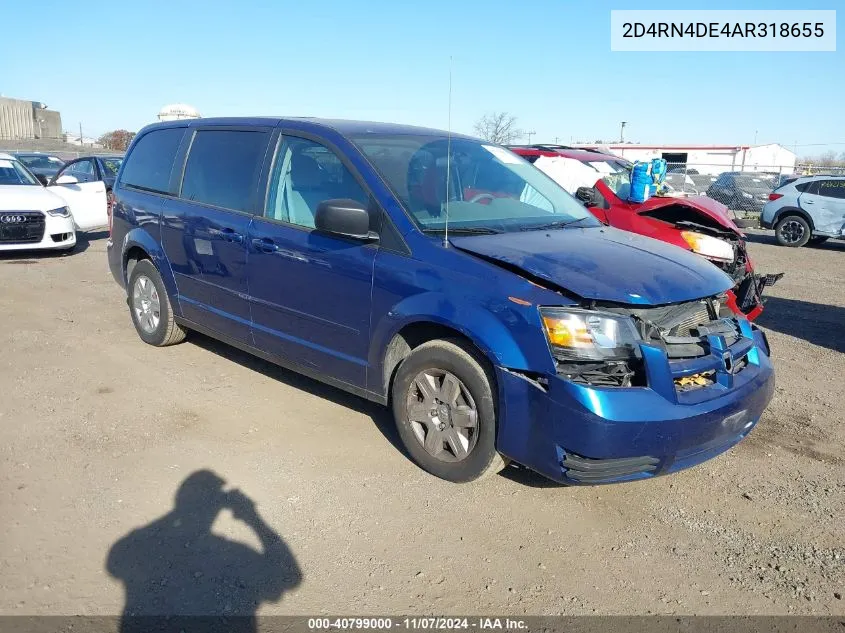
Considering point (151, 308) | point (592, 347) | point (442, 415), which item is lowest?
point (442, 415)

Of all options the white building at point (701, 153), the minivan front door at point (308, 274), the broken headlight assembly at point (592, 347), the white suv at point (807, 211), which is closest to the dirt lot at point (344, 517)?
the minivan front door at point (308, 274)

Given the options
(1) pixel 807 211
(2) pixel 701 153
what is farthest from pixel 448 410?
(2) pixel 701 153

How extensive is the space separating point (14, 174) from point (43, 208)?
1384mm

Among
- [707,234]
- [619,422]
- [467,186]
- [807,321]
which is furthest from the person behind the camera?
[807,321]

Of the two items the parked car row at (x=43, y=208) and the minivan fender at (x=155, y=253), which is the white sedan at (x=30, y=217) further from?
the minivan fender at (x=155, y=253)

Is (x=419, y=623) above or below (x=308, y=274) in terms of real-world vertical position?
below

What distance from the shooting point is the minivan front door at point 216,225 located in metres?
4.77

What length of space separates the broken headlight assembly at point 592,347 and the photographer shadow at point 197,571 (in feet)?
4.98

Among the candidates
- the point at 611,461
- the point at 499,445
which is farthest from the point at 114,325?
the point at 611,461

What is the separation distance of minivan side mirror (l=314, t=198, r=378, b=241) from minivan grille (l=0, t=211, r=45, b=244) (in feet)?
27.5

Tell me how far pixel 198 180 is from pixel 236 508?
2813 millimetres

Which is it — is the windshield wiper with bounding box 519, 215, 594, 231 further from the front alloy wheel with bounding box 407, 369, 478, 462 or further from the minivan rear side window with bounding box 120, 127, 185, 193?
the minivan rear side window with bounding box 120, 127, 185, 193

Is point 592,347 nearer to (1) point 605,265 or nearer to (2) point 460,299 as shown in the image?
(1) point 605,265

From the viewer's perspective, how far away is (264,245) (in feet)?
14.8
